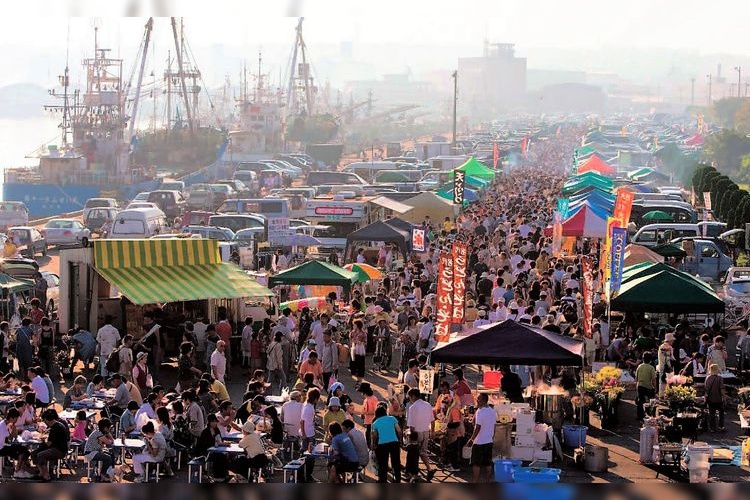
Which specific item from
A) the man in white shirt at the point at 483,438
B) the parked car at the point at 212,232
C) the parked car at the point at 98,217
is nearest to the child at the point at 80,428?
the man in white shirt at the point at 483,438

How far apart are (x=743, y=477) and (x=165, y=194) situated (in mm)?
41822

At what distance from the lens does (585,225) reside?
32812 millimetres

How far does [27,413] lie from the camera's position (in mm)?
14508

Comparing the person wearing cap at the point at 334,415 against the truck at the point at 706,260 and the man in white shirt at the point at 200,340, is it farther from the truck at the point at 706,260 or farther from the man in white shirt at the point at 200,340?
the truck at the point at 706,260

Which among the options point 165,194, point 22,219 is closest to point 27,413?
point 22,219

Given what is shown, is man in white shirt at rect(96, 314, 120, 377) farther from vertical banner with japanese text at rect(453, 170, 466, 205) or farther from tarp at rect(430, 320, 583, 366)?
vertical banner with japanese text at rect(453, 170, 466, 205)

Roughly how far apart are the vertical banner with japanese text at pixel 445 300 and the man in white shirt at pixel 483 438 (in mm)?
4233

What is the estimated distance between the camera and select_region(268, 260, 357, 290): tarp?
2417 centimetres

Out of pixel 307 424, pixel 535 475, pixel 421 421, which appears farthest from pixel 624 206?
pixel 535 475

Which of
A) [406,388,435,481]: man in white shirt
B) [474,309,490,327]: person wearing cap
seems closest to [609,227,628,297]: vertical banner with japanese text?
[474,309,490,327]: person wearing cap

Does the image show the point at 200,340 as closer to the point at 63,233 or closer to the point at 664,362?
the point at 664,362

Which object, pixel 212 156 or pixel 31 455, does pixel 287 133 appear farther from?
pixel 31 455

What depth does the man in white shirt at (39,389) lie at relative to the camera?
53.6 ft

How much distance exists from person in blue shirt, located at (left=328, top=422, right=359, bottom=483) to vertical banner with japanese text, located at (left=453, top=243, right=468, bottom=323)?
6.42 meters
